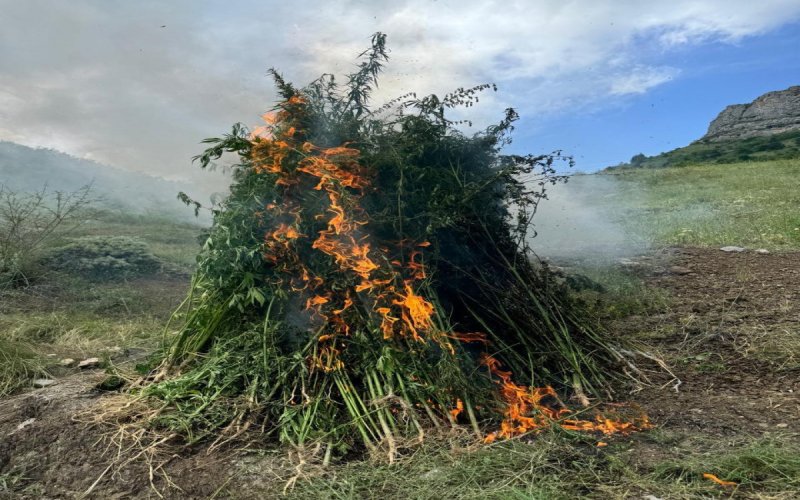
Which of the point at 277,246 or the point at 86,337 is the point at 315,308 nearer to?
the point at 277,246

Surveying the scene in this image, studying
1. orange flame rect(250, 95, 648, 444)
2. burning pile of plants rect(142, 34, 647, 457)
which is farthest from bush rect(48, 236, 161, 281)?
orange flame rect(250, 95, 648, 444)

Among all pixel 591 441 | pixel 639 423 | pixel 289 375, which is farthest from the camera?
pixel 289 375

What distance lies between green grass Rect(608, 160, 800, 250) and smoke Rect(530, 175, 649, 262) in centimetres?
17

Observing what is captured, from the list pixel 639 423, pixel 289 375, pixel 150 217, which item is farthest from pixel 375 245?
pixel 150 217

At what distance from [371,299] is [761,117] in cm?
5239

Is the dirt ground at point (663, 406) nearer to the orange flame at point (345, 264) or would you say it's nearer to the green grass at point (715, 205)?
the orange flame at point (345, 264)

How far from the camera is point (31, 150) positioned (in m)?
18.0

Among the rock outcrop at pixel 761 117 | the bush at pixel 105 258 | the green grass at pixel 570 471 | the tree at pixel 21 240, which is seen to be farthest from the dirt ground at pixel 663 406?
the rock outcrop at pixel 761 117

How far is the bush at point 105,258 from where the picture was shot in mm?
8547

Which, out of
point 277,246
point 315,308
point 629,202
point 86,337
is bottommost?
point 86,337

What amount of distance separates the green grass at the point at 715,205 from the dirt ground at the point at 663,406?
359cm

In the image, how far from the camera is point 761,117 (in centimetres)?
4588

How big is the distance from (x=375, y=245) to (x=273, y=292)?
0.73 meters

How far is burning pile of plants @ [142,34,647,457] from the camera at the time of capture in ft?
10.7
